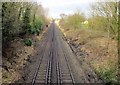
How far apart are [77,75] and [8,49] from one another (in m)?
9.37

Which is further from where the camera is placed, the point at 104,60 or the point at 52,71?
the point at 104,60

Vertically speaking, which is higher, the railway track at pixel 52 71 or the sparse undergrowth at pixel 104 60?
the sparse undergrowth at pixel 104 60

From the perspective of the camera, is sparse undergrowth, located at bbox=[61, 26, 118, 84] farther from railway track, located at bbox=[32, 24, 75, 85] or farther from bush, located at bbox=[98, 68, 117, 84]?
railway track, located at bbox=[32, 24, 75, 85]

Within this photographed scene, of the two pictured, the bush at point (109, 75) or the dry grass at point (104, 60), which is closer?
the bush at point (109, 75)

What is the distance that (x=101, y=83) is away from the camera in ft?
70.2

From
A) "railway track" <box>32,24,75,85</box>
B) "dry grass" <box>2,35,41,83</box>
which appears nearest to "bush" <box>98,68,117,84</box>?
"railway track" <box>32,24,75,85</box>

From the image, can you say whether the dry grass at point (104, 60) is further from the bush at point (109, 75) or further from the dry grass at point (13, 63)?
the dry grass at point (13, 63)

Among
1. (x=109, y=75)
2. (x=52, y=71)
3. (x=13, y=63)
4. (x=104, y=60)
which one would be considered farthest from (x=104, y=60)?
(x=13, y=63)

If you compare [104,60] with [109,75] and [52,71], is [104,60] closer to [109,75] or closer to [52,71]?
[52,71]

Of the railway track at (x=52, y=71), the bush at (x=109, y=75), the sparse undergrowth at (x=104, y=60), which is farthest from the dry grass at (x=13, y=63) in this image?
the sparse undergrowth at (x=104, y=60)

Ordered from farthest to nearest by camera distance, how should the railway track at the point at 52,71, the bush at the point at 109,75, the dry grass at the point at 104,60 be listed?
1. the dry grass at the point at 104,60
2. the railway track at the point at 52,71
3. the bush at the point at 109,75

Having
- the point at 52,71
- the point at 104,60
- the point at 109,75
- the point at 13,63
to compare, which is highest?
the point at 104,60

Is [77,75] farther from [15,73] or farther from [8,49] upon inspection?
[8,49]

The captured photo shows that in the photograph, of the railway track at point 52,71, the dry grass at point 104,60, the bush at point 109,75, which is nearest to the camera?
the bush at point 109,75
